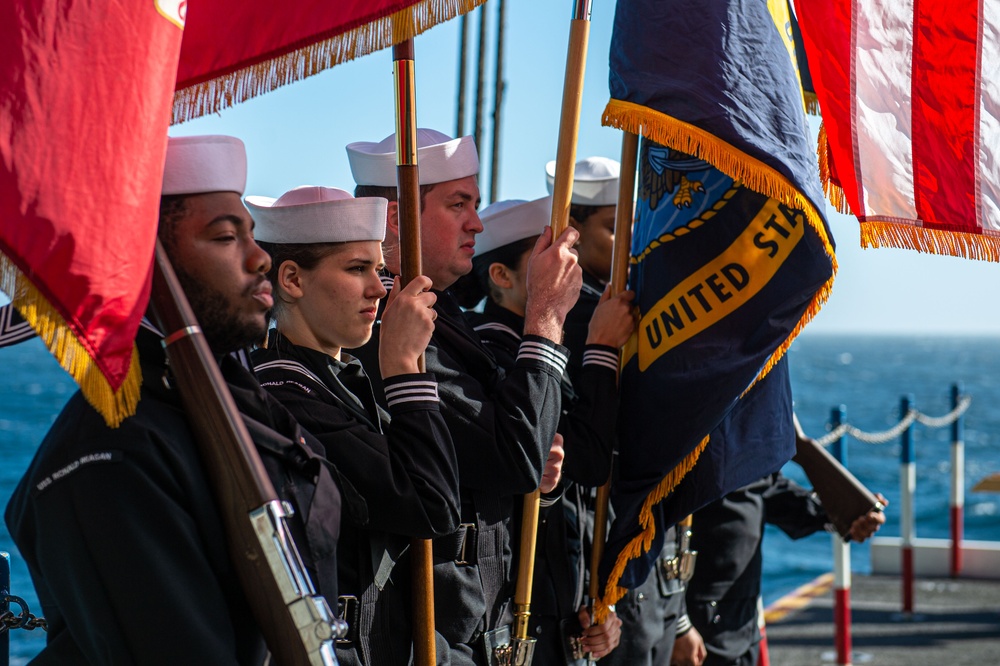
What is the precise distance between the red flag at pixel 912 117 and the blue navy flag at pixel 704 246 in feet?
0.37

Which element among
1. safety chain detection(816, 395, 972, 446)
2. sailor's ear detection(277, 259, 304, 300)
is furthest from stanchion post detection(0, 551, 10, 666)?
safety chain detection(816, 395, 972, 446)

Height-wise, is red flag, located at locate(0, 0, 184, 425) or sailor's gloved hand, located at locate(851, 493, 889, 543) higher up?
red flag, located at locate(0, 0, 184, 425)

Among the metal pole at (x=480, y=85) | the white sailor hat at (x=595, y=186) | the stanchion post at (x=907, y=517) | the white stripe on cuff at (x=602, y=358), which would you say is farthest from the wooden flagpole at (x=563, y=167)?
the stanchion post at (x=907, y=517)

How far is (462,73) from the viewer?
677cm

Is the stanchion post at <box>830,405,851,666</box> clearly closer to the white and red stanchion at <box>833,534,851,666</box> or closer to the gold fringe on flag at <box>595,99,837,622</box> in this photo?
the white and red stanchion at <box>833,534,851,666</box>

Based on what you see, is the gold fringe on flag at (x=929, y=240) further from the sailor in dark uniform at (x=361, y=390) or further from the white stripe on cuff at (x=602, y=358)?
the sailor in dark uniform at (x=361, y=390)

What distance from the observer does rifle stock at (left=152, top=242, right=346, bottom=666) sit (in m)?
1.81

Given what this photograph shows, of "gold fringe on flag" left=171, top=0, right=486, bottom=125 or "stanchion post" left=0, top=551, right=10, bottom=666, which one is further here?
"gold fringe on flag" left=171, top=0, right=486, bottom=125

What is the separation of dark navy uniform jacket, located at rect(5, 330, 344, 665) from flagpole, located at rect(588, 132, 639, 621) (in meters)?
1.77

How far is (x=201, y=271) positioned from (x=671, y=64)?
1740 millimetres

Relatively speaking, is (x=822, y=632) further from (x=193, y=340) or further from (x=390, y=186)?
(x=193, y=340)

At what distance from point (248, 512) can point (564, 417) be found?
5.55ft

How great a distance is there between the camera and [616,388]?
342 centimetres

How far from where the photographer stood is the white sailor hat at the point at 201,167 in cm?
208
